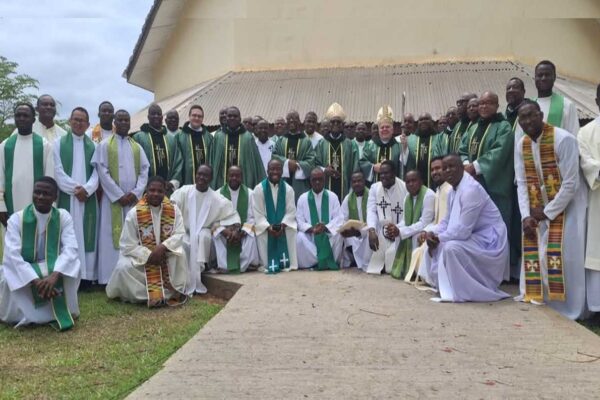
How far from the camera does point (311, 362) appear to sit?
12.2ft

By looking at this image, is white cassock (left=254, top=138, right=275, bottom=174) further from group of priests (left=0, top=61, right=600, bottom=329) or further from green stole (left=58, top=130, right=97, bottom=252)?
green stole (left=58, top=130, right=97, bottom=252)

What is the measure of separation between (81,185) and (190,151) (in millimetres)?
1741

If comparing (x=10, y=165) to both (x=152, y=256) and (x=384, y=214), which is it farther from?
(x=384, y=214)

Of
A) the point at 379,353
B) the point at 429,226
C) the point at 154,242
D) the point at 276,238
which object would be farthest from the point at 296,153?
the point at 379,353

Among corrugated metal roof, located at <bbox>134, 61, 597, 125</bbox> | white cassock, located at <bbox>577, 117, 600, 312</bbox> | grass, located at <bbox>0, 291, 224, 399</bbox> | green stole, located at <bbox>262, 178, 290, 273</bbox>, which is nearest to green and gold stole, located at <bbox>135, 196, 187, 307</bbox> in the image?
grass, located at <bbox>0, 291, 224, 399</bbox>

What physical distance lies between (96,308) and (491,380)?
4.38 meters

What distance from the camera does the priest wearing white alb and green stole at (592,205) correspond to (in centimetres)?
519

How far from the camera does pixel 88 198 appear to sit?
718cm

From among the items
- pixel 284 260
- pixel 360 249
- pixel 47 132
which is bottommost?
pixel 284 260

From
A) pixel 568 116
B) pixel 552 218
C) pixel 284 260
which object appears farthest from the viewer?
pixel 284 260

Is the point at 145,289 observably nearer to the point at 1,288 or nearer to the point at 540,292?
the point at 1,288

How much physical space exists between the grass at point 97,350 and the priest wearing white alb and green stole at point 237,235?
119 cm

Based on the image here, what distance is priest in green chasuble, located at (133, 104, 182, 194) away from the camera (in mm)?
7906

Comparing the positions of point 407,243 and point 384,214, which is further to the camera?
point 384,214
